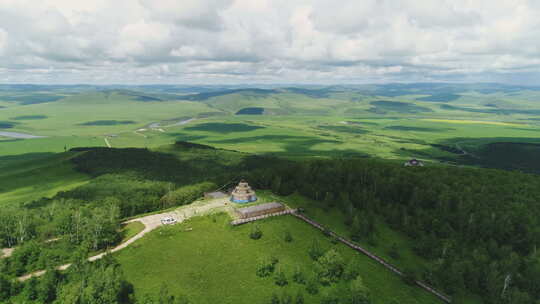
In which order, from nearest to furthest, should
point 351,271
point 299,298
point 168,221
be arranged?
1. point 299,298
2. point 351,271
3. point 168,221

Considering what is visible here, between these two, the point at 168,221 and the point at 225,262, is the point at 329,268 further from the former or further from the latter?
the point at 168,221

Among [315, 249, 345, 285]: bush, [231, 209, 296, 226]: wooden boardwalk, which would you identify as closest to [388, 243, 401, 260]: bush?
[315, 249, 345, 285]: bush

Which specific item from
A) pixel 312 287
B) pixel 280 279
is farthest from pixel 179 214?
pixel 312 287

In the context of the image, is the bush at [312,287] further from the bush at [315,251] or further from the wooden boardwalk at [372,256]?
the wooden boardwalk at [372,256]

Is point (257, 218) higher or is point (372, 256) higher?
point (257, 218)

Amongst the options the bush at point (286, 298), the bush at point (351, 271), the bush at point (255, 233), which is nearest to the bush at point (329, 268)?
the bush at point (351, 271)

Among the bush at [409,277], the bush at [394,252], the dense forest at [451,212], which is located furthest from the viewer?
the bush at [394,252]

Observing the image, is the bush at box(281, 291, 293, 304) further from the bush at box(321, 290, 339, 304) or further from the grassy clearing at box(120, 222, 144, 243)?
the grassy clearing at box(120, 222, 144, 243)

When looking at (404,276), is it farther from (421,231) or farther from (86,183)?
(86,183)
